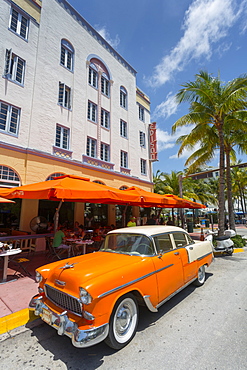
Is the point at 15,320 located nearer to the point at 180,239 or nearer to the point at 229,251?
the point at 180,239

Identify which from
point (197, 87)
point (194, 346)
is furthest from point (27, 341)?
point (197, 87)

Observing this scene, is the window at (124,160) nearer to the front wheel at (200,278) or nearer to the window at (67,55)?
the window at (67,55)

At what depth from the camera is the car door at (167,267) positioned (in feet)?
11.6

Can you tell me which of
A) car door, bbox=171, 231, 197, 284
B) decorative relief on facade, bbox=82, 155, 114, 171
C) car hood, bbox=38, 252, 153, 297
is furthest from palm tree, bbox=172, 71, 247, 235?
car hood, bbox=38, 252, 153, 297

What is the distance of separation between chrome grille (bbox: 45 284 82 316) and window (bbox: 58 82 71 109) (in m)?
11.8

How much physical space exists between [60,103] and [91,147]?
3.54 meters

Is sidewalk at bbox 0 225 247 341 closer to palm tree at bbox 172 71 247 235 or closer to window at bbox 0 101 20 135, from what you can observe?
window at bbox 0 101 20 135

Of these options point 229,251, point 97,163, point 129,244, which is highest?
point 97,163

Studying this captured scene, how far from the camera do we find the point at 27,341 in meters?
3.04

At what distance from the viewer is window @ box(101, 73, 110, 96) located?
16.0m

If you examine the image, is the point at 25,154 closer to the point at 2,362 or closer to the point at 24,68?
the point at 24,68

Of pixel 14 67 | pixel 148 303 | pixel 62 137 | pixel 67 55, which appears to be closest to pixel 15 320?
pixel 148 303

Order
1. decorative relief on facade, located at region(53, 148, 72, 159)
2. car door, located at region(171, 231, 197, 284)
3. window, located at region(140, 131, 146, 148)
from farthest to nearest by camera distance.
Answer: window, located at region(140, 131, 146, 148), decorative relief on facade, located at region(53, 148, 72, 159), car door, located at region(171, 231, 197, 284)

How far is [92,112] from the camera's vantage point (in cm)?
1471
